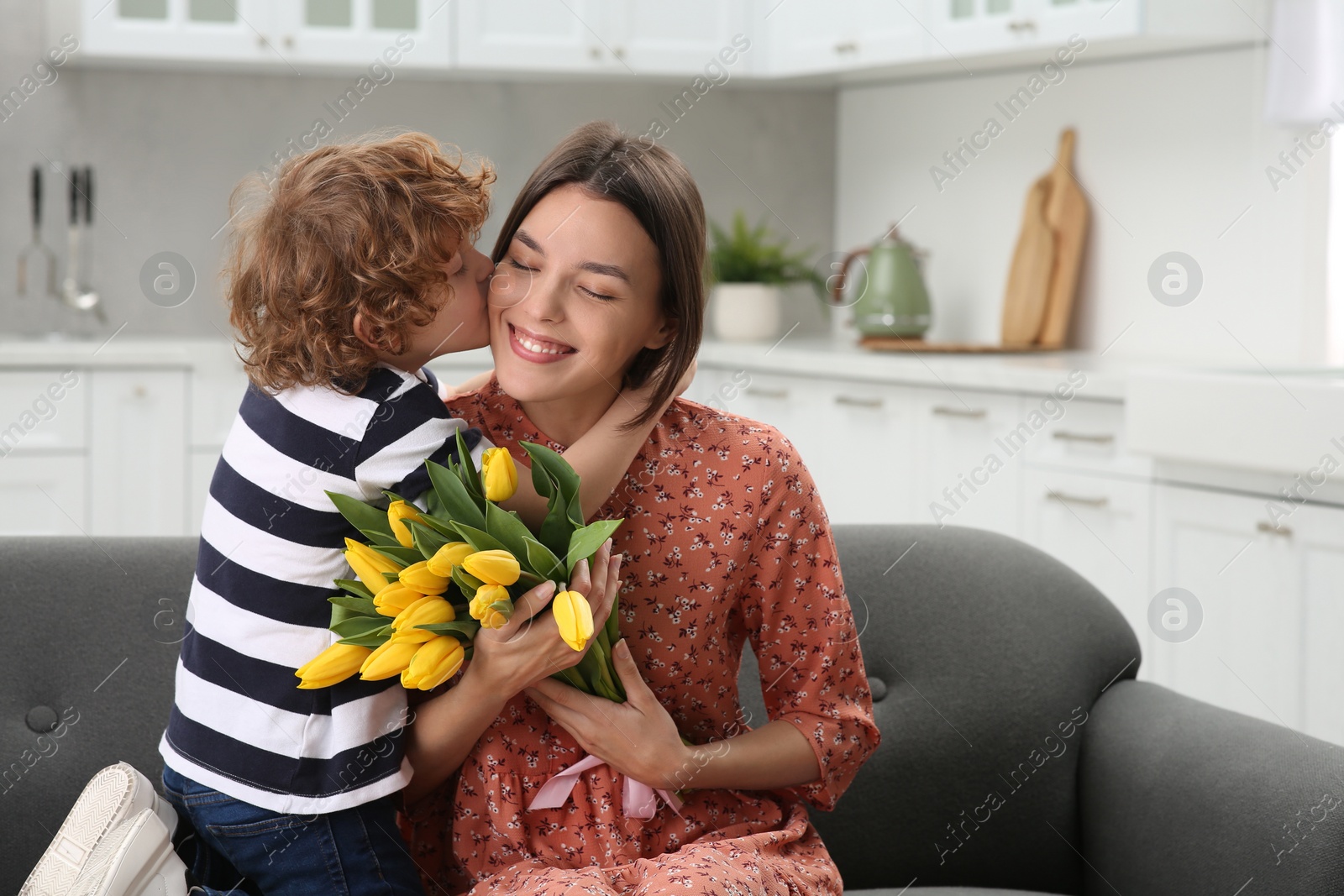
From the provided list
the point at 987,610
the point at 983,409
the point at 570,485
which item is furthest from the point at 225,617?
the point at 983,409

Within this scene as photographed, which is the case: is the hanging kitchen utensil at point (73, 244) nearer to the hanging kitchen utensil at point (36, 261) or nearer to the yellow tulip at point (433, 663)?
the hanging kitchen utensil at point (36, 261)

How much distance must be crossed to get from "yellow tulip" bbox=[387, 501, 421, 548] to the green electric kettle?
2.83 metres

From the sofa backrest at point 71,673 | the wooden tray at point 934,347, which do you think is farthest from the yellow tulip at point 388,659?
the wooden tray at point 934,347

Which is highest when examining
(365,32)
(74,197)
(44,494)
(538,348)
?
(365,32)

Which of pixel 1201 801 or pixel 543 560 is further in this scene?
pixel 1201 801

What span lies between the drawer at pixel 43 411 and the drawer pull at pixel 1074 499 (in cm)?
246

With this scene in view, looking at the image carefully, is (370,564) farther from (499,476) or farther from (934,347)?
(934,347)

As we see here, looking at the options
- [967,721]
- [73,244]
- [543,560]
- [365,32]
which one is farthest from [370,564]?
[73,244]

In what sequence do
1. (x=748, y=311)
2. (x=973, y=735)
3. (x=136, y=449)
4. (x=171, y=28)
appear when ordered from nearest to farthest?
(x=973, y=735) → (x=136, y=449) → (x=171, y=28) → (x=748, y=311)

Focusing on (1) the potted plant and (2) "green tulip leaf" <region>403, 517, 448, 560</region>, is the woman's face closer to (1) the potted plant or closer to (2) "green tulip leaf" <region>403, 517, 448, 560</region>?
(2) "green tulip leaf" <region>403, 517, 448, 560</region>

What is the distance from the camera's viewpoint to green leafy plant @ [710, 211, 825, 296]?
411 cm

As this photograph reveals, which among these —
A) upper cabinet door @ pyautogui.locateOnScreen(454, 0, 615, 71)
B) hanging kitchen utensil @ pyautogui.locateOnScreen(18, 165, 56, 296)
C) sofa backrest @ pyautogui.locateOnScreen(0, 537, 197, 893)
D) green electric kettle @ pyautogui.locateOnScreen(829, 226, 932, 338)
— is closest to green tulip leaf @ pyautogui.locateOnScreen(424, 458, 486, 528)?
sofa backrest @ pyautogui.locateOnScreen(0, 537, 197, 893)

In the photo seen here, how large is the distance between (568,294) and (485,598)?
1.06 ft

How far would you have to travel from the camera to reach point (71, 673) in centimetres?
141
